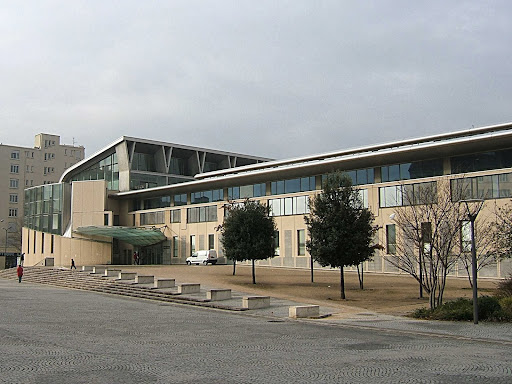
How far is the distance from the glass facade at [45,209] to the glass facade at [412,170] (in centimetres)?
4148

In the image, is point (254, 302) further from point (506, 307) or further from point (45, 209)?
point (45, 209)

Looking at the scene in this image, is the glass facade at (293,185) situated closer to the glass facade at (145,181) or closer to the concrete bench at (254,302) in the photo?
the glass facade at (145,181)

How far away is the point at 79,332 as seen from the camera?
16406 mm

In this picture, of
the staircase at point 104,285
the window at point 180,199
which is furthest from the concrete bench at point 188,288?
the window at point 180,199

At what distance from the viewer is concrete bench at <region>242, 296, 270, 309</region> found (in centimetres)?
2516

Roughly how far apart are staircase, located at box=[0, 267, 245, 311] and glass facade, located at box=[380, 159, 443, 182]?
23.8 metres

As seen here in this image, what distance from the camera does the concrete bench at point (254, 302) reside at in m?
25.2

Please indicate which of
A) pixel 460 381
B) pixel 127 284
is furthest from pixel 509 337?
pixel 127 284

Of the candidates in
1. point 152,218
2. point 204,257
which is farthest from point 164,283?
point 152,218

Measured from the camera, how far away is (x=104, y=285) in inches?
1463

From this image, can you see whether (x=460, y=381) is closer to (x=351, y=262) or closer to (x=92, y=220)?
(x=351, y=262)

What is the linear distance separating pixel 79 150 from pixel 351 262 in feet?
334

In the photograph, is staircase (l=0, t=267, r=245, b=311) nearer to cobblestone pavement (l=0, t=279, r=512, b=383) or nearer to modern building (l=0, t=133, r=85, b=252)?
cobblestone pavement (l=0, t=279, r=512, b=383)

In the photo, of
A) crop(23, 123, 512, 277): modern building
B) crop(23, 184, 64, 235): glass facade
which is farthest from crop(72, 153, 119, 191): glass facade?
crop(23, 184, 64, 235): glass facade
